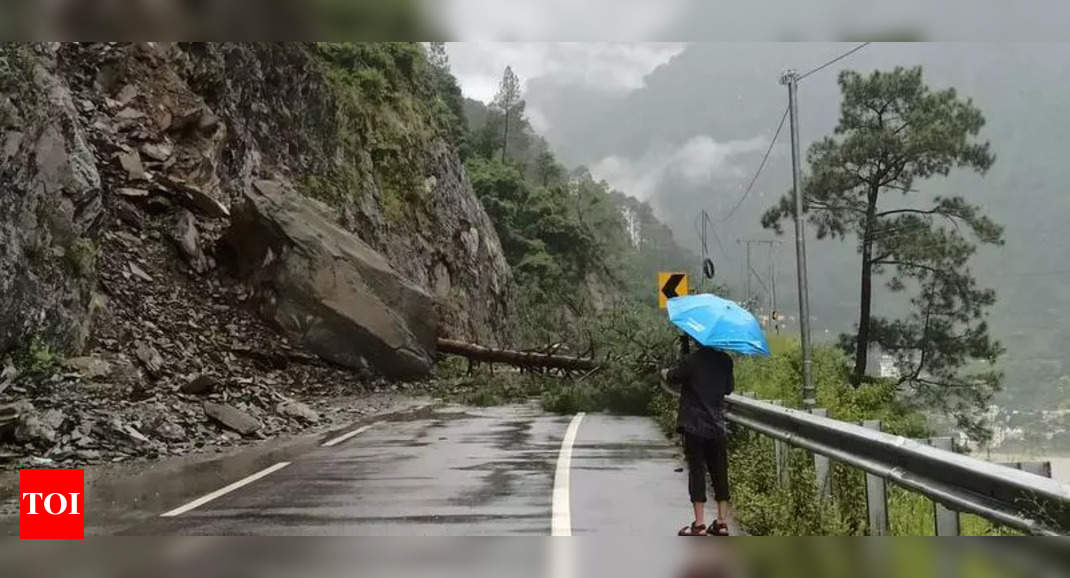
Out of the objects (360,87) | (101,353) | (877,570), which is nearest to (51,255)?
(101,353)

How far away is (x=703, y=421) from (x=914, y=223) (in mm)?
33745

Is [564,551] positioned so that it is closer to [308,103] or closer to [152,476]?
[152,476]

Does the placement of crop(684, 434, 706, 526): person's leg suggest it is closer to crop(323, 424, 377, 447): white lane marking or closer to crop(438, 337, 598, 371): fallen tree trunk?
crop(323, 424, 377, 447): white lane marking

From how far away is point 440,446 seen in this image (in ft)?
38.9

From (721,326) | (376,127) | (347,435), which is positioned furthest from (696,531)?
(376,127)

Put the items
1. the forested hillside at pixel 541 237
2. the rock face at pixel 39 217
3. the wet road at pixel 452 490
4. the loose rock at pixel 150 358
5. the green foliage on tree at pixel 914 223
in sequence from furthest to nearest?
1. the forested hillside at pixel 541 237
2. the green foliage on tree at pixel 914 223
3. the loose rock at pixel 150 358
4. the rock face at pixel 39 217
5. the wet road at pixel 452 490

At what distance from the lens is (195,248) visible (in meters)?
20.4

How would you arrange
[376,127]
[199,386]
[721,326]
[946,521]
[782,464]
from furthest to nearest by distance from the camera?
[376,127], [199,386], [782,464], [721,326], [946,521]

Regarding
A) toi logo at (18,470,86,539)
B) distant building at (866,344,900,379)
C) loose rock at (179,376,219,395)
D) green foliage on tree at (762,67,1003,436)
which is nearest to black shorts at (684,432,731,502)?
toi logo at (18,470,86,539)

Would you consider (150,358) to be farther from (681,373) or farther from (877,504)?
(877,504)

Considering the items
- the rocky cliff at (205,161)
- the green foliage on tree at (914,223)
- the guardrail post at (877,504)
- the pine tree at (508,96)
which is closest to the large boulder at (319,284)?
the rocky cliff at (205,161)

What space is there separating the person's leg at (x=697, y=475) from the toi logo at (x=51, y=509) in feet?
15.1

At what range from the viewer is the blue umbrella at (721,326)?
588 cm

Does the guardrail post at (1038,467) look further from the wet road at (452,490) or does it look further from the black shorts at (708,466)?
the wet road at (452,490)
